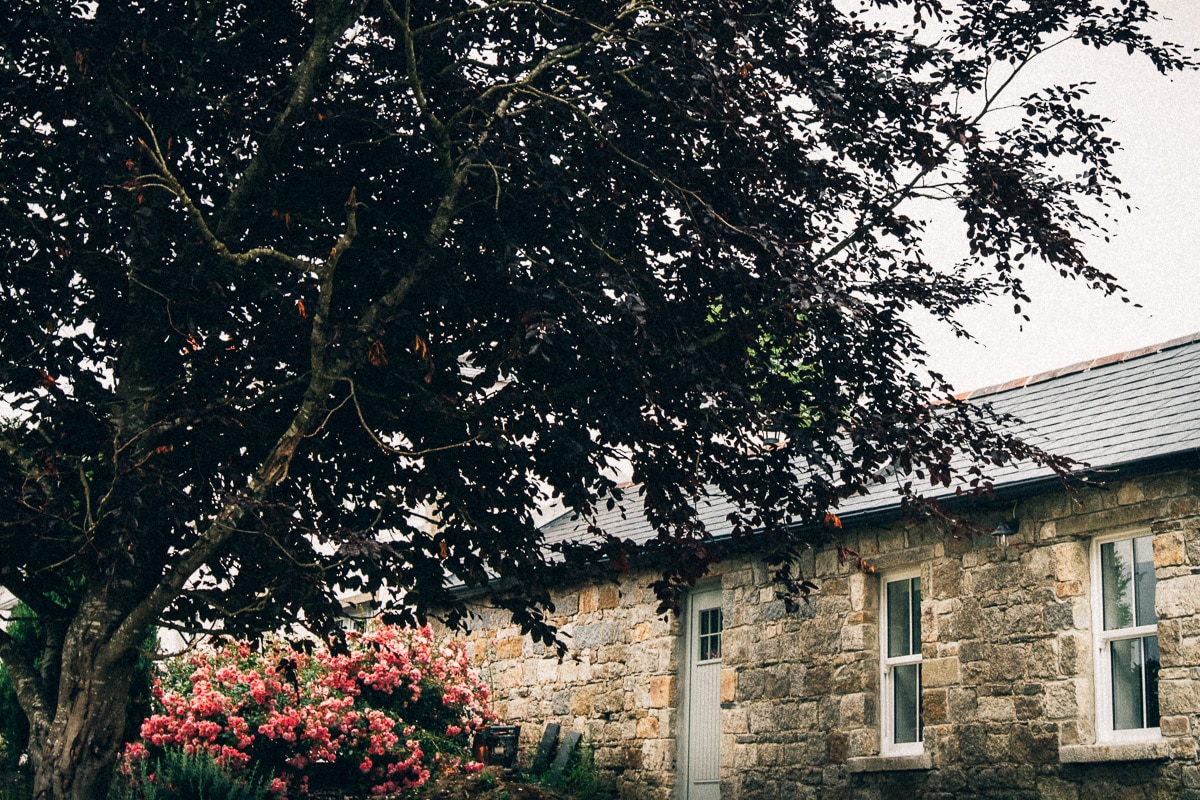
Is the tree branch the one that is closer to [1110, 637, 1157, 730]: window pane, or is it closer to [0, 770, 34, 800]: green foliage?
[0, 770, 34, 800]: green foliage

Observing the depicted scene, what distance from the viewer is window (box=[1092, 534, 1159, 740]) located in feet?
33.8

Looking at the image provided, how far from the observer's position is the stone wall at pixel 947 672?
10.1 meters

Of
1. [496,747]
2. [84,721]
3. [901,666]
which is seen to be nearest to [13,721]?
[496,747]

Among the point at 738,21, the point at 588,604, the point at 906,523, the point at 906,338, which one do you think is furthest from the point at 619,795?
the point at 738,21

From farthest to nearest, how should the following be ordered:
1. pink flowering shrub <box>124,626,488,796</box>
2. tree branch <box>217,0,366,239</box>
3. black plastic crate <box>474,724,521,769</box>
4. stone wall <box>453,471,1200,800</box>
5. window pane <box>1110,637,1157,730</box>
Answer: black plastic crate <box>474,724,521,769</box>, pink flowering shrub <box>124,626,488,796</box>, window pane <box>1110,637,1157,730</box>, stone wall <box>453,471,1200,800</box>, tree branch <box>217,0,366,239</box>

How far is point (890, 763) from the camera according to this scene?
11.7 metres

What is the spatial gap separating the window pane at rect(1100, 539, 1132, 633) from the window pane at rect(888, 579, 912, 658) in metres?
2.09

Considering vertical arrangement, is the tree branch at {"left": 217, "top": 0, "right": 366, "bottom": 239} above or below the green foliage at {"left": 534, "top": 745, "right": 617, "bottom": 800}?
above

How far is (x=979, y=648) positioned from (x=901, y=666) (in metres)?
1.10

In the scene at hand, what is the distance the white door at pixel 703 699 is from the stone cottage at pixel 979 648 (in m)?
0.02

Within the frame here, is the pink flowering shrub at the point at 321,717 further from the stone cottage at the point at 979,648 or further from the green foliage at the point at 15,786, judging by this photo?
the stone cottage at the point at 979,648

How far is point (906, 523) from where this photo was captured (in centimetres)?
1230

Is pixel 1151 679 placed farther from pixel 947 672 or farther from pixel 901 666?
pixel 901 666

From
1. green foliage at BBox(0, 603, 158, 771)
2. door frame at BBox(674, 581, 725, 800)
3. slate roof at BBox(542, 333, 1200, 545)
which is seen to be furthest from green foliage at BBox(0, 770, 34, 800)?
door frame at BBox(674, 581, 725, 800)
